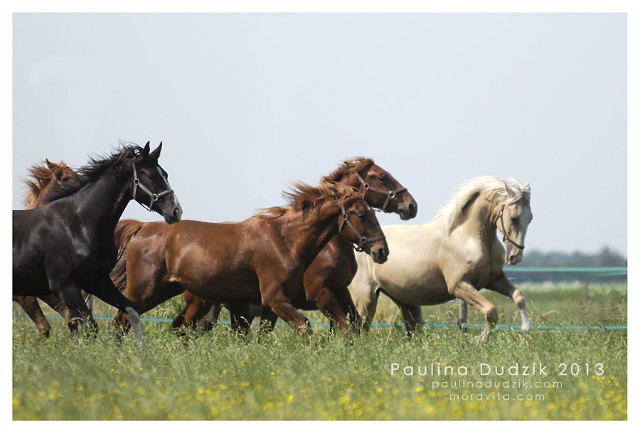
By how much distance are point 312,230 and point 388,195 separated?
1.29m

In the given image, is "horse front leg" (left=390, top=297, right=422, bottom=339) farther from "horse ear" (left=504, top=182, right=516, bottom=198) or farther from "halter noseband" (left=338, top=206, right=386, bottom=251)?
"halter noseband" (left=338, top=206, right=386, bottom=251)

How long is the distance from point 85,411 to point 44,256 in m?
2.36

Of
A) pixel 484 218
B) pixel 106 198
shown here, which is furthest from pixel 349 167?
pixel 106 198

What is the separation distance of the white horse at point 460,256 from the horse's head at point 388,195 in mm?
571

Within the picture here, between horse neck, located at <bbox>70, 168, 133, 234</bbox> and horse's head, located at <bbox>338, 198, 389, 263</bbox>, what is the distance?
2.00 metres

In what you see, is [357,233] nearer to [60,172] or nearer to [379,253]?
[379,253]

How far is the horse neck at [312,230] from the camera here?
8148mm

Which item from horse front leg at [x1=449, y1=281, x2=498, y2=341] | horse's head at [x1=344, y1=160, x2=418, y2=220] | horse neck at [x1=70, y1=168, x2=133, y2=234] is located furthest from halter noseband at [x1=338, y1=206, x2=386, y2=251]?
horse neck at [x1=70, y1=168, x2=133, y2=234]

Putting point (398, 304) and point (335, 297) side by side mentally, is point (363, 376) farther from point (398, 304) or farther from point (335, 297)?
point (398, 304)

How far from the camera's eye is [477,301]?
902 cm

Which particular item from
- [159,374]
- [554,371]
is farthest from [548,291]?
[159,374]

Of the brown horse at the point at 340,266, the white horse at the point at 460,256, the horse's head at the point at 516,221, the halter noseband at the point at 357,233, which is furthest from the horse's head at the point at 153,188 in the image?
the horse's head at the point at 516,221

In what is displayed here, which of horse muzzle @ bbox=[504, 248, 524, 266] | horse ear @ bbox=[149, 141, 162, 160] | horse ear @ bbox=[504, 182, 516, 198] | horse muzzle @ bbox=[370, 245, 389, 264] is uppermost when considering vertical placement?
horse ear @ bbox=[149, 141, 162, 160]

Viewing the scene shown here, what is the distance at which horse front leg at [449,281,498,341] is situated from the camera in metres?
8.67
